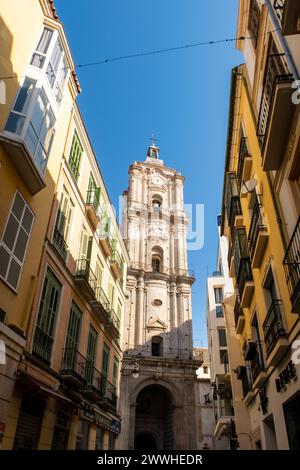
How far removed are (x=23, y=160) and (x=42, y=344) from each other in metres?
5.16

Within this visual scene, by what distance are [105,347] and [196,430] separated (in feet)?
55.8

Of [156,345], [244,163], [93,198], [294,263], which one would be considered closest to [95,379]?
[93,198]

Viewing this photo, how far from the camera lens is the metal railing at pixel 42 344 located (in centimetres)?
1051

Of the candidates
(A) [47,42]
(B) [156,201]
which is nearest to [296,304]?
(A) [47,42]

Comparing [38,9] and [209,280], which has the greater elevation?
[209,280]

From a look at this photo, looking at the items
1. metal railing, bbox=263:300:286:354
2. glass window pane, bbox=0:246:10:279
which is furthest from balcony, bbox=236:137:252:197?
glass window pane, bbox=0:246:10:279

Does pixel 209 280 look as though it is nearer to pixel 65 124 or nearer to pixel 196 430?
pixel 196 430

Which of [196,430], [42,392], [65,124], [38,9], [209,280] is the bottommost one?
[42,392]

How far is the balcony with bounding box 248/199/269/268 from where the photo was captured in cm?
979

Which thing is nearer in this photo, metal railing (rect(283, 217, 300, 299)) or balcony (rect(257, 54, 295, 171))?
balcony (rect(257, 54, 295, 171))

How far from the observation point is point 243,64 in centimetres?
1310

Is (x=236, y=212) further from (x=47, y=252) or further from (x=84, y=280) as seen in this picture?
(x=47, y=252)

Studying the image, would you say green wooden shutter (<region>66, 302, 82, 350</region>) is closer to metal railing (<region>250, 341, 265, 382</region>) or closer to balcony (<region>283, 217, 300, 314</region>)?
metal railing (<region>250, 341, 265, 382</region>)

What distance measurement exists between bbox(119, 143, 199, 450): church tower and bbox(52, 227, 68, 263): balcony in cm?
1809
